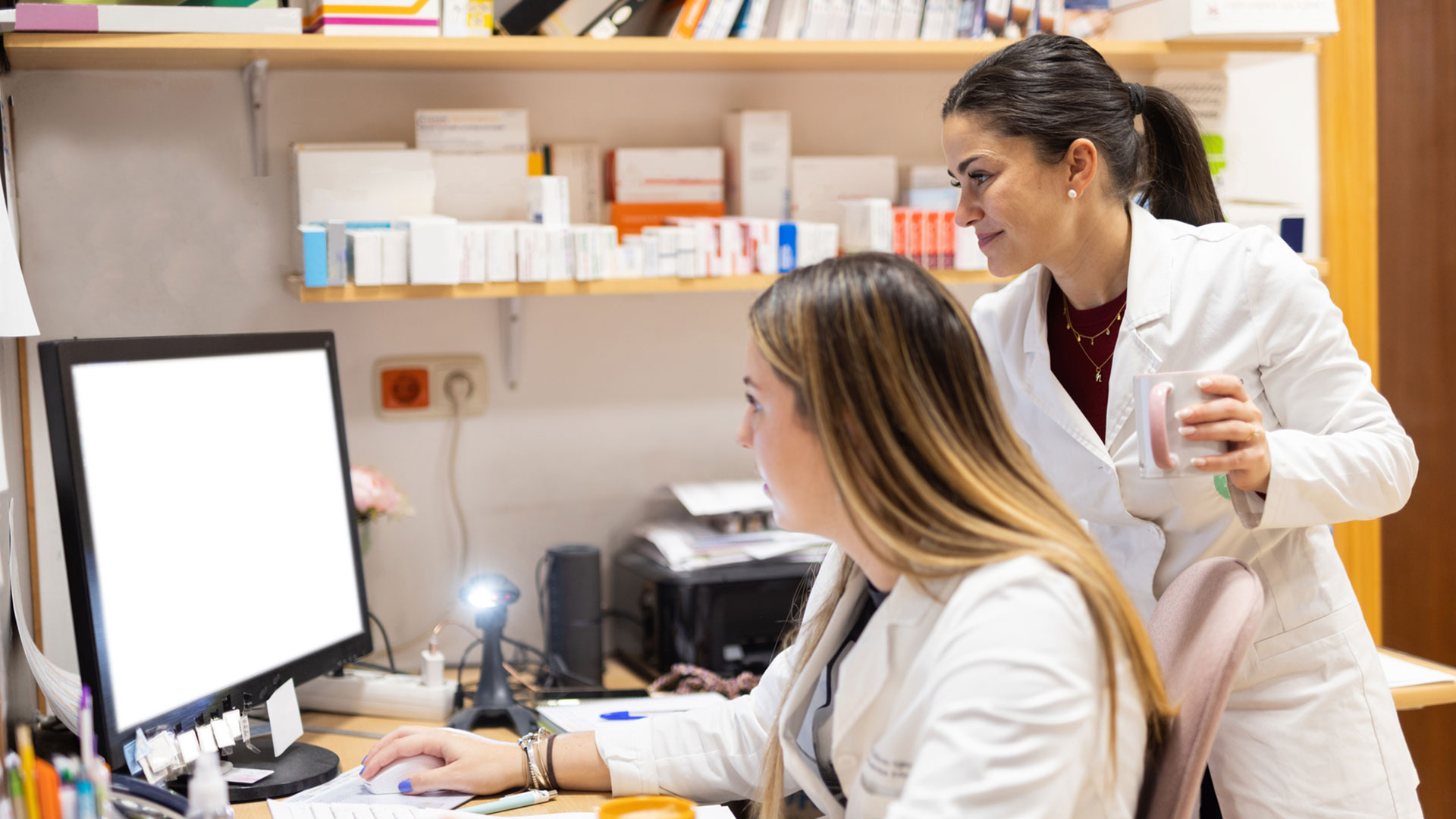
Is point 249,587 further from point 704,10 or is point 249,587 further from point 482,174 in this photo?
point 704,10

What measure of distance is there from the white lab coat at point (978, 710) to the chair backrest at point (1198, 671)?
42 millimetres

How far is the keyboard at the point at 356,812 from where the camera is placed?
4.05ft

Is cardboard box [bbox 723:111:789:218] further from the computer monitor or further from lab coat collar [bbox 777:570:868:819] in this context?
lab coat collar [bbox 777:570:868:819]

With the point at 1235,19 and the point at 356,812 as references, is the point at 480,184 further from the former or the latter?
the point at 1235,19

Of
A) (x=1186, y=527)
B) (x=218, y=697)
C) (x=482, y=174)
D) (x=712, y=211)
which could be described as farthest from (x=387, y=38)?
(x=1186, y=527)

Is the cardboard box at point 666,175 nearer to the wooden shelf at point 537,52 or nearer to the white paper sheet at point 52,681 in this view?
the wooden shelf at point 537,52

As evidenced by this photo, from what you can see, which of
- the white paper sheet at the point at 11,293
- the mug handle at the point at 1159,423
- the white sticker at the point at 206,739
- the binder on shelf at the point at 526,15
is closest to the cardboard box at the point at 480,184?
the binder on shelf at the point at 526,15

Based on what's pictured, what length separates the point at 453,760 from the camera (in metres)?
1.35

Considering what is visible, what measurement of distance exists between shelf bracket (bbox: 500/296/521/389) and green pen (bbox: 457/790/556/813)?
94 cm

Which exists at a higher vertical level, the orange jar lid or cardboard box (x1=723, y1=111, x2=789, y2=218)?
cardboard box (x1=723, y1=111, x2=789, y2=218)

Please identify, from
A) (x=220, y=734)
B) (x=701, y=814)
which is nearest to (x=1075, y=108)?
(x=701, y=814)

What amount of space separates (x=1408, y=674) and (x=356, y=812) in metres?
1.52

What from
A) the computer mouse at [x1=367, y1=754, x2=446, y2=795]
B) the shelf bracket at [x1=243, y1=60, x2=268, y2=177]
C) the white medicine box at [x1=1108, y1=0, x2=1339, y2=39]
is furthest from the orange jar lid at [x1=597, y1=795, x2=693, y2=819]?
the white medicine box at [x1=1108, y1=0, x2=1339, y2=39]

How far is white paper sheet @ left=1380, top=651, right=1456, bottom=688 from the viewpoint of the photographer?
6.00 ft
